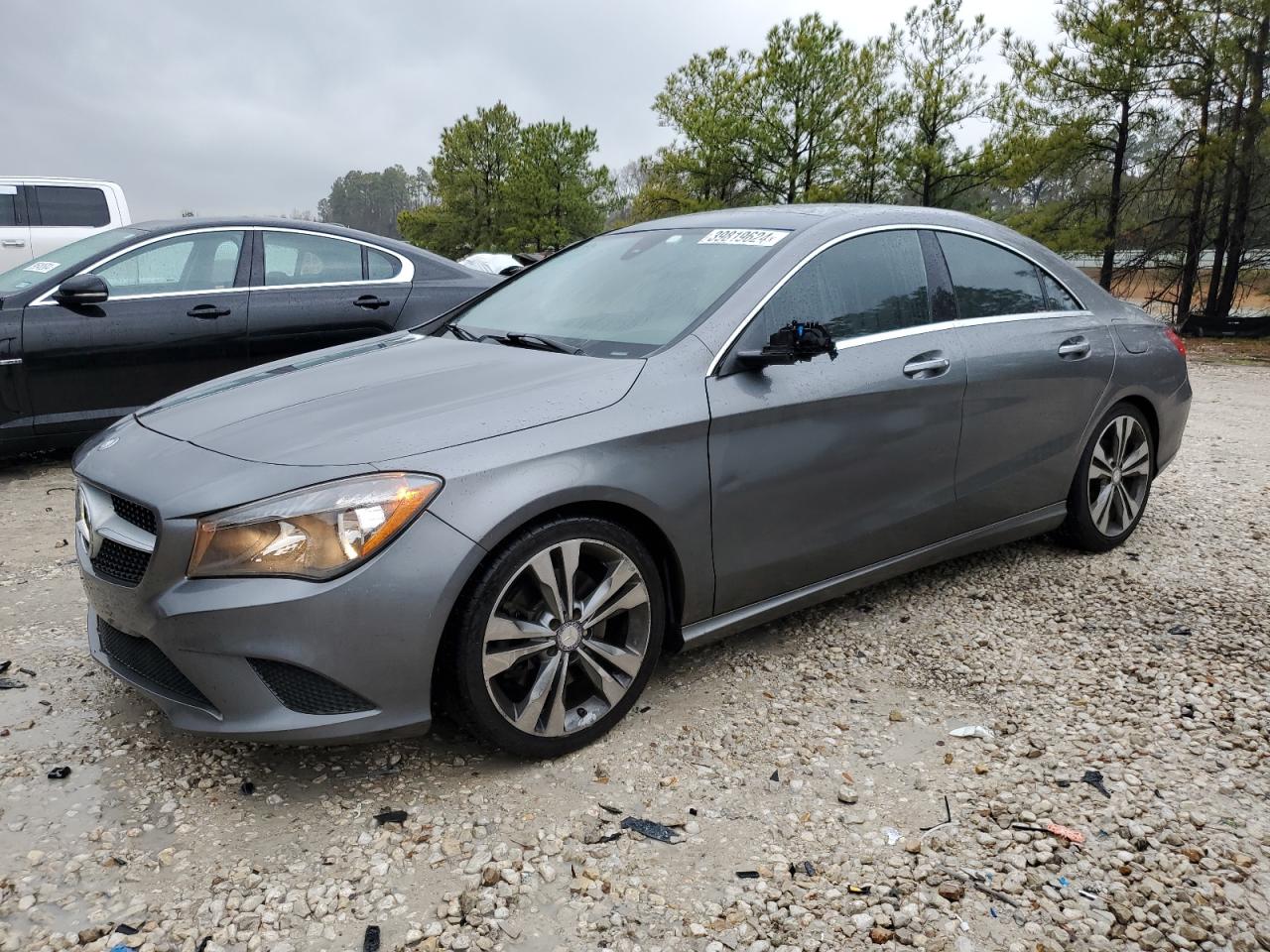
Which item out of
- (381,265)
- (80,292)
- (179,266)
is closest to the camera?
(80,292)

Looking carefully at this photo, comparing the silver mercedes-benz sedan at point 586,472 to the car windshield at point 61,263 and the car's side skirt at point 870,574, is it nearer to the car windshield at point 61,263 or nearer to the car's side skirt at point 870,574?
the car's side skirt at point 870,574

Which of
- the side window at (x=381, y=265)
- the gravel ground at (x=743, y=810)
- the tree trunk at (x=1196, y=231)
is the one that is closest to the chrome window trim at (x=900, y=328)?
the gravel ground at (x=743, y=810)

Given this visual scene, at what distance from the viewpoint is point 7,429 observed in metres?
5.51

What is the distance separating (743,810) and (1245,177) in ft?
68.4

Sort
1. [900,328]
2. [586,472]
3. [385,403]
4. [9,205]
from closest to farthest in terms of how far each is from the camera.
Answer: [586,472], [385,403], [900,328], [9,205]

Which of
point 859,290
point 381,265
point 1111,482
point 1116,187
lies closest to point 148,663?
point 859,290

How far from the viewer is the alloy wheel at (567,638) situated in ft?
8.32

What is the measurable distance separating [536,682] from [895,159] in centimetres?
3613

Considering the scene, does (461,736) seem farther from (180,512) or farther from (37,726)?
(37,726)

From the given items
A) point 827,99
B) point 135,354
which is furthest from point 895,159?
point 135,354

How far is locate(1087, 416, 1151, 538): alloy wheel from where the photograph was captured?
168 inches

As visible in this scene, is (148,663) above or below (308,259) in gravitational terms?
below

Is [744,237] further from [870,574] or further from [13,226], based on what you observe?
[13,226]

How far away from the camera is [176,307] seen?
5883 mm
